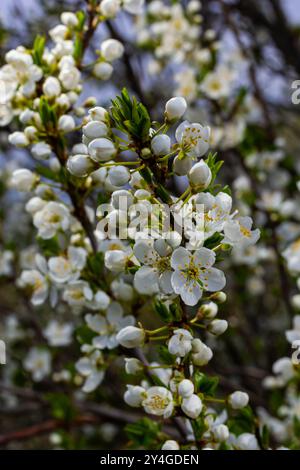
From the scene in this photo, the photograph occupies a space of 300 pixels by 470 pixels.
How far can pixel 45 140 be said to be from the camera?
177 cm

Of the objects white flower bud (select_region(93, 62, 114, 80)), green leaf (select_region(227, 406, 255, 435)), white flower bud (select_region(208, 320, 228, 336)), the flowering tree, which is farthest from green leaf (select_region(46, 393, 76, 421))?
white flower bud (select_region(93, 62, 114, 80))

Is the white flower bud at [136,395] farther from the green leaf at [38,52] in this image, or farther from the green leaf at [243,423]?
the green leaf at [38,52]

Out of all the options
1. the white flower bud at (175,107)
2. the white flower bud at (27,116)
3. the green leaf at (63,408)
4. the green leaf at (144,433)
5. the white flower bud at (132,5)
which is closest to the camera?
the white flower bud at (175,107)

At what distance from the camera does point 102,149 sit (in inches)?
50.8

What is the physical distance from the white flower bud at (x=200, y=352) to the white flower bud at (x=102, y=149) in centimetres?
51

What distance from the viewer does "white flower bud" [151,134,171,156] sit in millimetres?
1226

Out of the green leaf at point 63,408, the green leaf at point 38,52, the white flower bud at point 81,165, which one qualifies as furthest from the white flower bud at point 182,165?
the green leaf at point 63,408

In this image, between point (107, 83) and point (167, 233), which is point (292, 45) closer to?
point (107, 83)

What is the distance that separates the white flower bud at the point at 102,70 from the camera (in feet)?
6.72

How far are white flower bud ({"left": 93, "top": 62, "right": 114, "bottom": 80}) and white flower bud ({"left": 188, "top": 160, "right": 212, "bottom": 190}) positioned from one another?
3.17 ft

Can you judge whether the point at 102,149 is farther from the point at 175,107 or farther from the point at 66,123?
the point at 66,123
